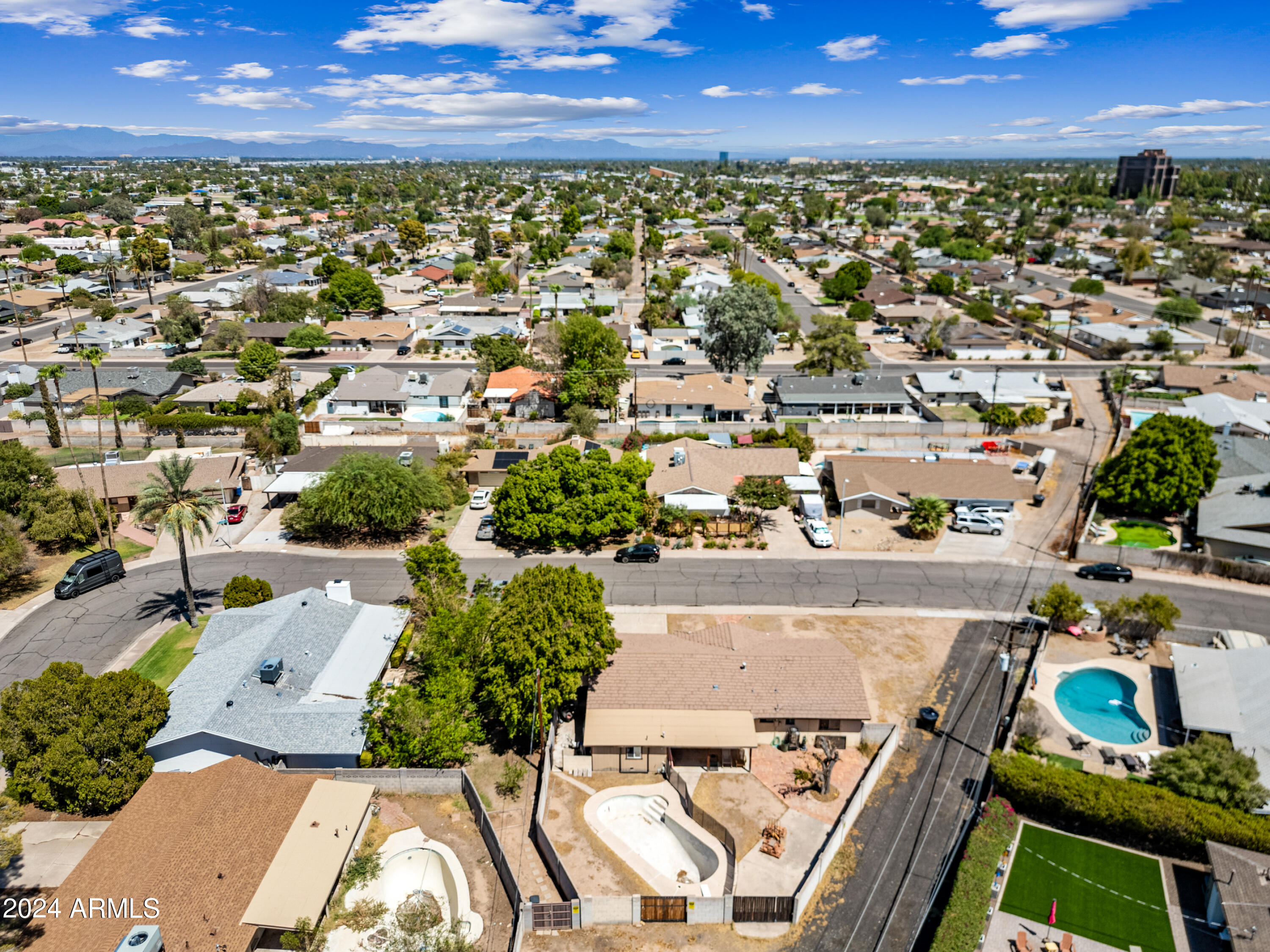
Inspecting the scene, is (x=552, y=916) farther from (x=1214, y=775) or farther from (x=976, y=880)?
(x=1214, y=775)

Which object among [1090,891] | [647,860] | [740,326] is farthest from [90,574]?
[740,326]

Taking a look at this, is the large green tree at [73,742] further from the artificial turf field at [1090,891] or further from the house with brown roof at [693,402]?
the house with brown roof at [693,402]

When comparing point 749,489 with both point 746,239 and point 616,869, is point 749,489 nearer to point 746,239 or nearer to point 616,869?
point 616,869

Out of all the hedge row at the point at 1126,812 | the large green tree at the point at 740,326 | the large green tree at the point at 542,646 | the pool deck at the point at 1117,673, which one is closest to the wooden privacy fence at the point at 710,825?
the large green tree at the point at 542,646

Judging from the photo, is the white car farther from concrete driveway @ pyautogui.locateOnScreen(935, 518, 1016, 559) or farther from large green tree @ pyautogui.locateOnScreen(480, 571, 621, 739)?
large green tree @ pyautogui.locateOnScreen(480, 571, 621, 739)

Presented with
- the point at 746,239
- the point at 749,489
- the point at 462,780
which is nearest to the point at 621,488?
the point at 749,489
